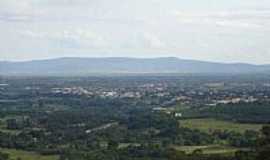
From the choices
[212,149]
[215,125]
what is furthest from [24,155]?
[215,125]

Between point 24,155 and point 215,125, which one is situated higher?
point 215,125

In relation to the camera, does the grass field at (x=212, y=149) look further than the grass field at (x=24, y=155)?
No

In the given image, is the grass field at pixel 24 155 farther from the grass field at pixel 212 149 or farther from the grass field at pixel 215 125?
the grass field at pixel 215 125

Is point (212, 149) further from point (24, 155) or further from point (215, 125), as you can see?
point (215, 125)

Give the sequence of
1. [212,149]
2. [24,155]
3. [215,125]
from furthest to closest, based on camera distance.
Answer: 1. [215,125]
2. [24,155]
3. [212,149]

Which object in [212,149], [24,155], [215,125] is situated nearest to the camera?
[212,149]

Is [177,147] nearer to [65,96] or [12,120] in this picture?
[12,120]

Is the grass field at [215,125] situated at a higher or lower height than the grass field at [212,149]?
higher

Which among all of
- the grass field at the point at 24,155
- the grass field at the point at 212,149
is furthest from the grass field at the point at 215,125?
the grass field at the point at 24,155

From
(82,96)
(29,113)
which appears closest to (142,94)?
(82,96)

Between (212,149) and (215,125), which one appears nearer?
(212,149)
